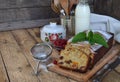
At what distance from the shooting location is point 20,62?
805 mm

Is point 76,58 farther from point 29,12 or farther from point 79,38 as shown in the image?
point 29,12

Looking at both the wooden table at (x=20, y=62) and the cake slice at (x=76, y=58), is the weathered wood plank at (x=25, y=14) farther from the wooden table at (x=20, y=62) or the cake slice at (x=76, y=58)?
the cake slice at (x=76, y=58)

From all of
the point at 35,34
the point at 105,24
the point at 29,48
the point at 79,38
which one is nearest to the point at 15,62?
the point at 29,48

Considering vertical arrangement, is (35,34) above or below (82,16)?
below

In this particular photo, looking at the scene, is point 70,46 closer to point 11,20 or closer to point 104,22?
point 104,22

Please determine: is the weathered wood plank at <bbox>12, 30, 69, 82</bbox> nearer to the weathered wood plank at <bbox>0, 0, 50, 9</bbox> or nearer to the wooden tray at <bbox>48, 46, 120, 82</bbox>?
the wooden tray at <bbox>48, 46, 120, 82</bbox>

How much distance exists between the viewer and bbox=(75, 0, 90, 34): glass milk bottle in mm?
923

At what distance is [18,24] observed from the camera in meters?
1.26

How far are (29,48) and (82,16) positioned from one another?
26cm

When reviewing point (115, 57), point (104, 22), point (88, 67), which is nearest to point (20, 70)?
point (88, 67)

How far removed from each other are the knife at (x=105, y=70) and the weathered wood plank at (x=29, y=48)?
0.09 meters

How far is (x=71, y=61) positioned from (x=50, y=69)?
0.08 meters

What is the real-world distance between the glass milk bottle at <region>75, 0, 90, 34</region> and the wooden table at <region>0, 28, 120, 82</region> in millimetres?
204

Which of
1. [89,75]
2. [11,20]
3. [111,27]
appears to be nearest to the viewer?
[89,75]
